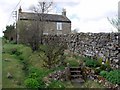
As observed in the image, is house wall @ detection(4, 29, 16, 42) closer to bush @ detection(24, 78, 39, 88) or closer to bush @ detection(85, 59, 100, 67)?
bush @ detection(85, 59, 100, 67)

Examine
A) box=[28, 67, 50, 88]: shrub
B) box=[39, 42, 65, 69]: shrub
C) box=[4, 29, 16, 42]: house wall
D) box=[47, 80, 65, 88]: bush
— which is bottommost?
box=[47, 80, 65, 88]: bush

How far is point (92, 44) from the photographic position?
1514 cm

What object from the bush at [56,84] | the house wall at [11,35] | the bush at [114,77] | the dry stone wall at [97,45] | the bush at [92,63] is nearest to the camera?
the bush at [56,84]

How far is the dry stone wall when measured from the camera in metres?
12.7

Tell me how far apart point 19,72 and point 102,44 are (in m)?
4.84

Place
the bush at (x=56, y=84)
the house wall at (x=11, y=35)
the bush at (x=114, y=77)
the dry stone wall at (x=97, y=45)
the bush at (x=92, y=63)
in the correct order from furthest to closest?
1. the house wall at (x=11, y=35)
2. the bush at (x=92, y=63)
3. the dry stone wall at (x=97, y=45)
4. the bush at (x=114, y=77)
5. the bush at (x=56, y=84)

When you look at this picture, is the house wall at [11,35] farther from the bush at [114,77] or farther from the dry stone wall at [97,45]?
the bush at [114,77]

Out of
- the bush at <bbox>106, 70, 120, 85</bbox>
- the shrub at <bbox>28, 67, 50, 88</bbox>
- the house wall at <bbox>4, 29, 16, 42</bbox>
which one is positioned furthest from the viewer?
the house wall at <bbox>4, 29, 16, 42</bbox>

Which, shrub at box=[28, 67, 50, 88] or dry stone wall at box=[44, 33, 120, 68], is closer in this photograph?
shrub at box=[28, 67, 50, 88]

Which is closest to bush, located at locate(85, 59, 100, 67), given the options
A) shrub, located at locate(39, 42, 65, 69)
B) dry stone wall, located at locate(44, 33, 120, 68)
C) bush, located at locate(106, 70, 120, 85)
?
dry stone wall, located at locate(44, 33, 120, 68)

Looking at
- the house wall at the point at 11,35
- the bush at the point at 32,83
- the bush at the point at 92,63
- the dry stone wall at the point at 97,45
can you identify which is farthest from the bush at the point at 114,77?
the house wall at the point at 11,35

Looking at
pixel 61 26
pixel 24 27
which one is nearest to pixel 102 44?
pixel 24 27

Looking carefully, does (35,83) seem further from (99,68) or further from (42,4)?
→ (42,4)

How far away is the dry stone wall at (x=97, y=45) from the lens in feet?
41.7
